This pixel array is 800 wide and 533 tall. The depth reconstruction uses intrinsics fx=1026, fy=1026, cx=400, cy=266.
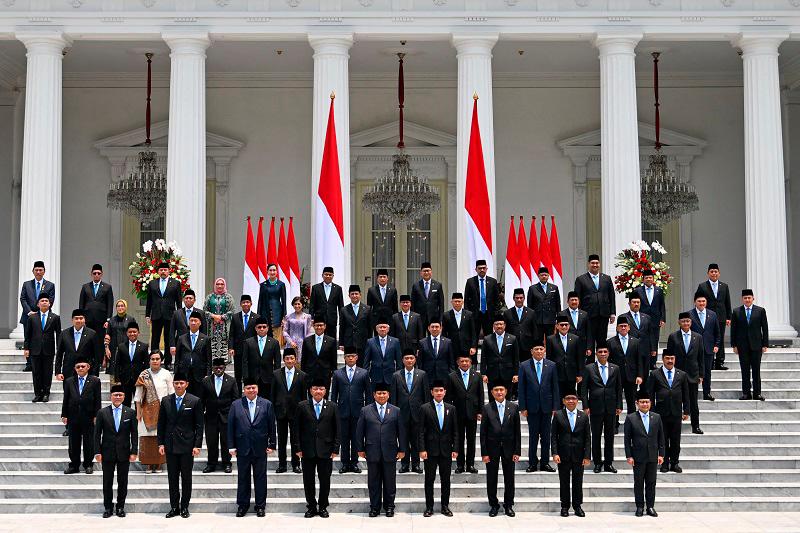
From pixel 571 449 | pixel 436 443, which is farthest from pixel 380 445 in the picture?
pixel 571 449

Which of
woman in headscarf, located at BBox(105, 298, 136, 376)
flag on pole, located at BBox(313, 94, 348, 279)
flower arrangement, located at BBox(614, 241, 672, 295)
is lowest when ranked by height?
woman in headscarf, located at BBox(105, 298, 136, 376)

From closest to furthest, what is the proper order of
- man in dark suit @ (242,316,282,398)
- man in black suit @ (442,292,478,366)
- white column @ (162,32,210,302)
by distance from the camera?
man in dark suit @ (242,316,282,398) < man in black suit @ (442,292,478,366) < white column @ (162,32,210,302)

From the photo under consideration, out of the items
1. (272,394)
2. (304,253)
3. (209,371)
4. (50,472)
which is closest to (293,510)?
(272,394)

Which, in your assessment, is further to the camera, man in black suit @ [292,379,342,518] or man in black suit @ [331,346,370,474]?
man in black suit @ [331,346,370,474]

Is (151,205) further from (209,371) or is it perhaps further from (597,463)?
(597,463)

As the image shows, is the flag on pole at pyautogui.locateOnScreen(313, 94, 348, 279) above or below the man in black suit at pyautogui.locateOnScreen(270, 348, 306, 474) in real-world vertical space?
above

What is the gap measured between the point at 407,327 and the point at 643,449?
157 inches

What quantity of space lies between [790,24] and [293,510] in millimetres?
13680

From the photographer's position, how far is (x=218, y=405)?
13.3 metres

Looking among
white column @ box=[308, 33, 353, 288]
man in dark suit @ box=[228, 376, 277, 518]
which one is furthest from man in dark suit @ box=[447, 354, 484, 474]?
white column @ box=[308, 33, 353, 288]

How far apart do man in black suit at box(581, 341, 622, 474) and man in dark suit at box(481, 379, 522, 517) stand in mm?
1463

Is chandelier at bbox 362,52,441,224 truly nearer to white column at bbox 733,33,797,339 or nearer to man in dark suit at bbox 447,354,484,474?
white column at bbox 733,33,797,339

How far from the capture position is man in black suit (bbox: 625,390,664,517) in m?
12.2

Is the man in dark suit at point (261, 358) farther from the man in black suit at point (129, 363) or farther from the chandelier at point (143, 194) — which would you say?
the chandelier at point (143, 194)
